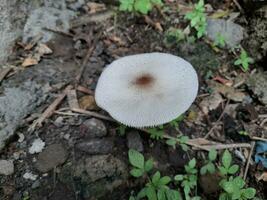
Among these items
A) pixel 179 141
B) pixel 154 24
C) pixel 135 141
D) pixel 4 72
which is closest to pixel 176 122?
pixel 179 141

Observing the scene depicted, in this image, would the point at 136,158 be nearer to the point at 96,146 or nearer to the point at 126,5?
the point at 96,146

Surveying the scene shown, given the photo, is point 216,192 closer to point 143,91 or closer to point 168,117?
point 168,117

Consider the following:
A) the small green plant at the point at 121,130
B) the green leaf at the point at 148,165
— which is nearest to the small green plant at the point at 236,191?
the green leaf at the point at 148,165

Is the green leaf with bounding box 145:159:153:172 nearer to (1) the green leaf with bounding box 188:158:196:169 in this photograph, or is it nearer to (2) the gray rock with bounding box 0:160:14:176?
(1) the green leaf with bounding box 188:158:196:169

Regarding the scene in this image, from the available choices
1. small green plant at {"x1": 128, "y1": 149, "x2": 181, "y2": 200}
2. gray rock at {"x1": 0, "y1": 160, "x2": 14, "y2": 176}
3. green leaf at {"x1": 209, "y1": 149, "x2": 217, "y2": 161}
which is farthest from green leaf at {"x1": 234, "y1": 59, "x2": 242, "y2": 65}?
gray rock at {"x1": 0, "y1": 160, "x2": 14, "y2": 176}

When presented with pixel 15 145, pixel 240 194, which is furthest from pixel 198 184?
pixel 15 145

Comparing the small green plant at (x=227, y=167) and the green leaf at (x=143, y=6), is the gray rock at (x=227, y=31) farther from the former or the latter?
the small green plant at (x=227, y=167)
